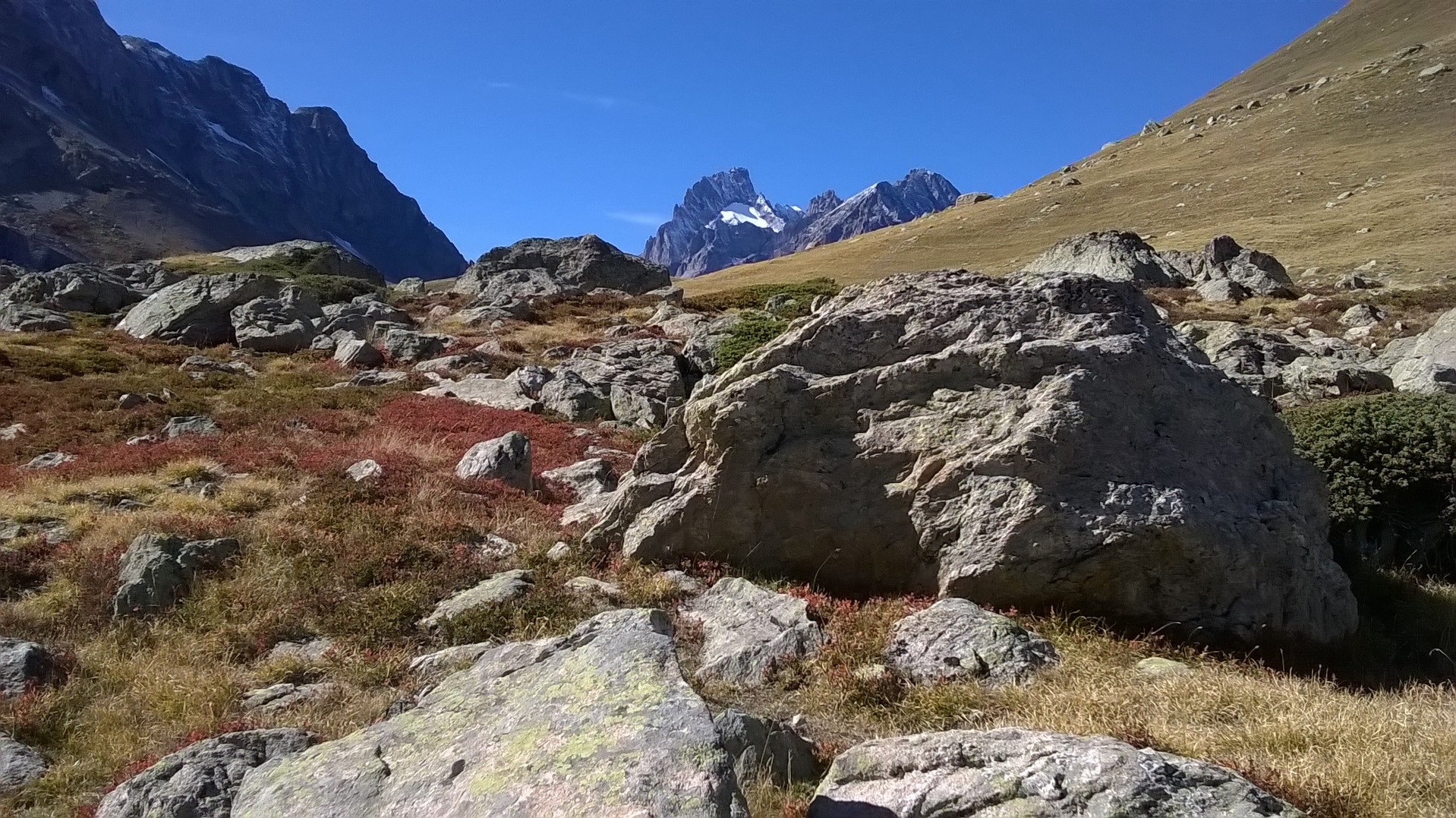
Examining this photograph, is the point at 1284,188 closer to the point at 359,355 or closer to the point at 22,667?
the point at 359,355

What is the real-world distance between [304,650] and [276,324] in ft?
98.0

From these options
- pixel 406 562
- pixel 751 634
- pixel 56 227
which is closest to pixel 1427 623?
pixel 751 634

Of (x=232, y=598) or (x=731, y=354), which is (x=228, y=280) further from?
(x=232, y=598)

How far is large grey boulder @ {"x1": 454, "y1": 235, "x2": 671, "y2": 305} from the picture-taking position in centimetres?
4909

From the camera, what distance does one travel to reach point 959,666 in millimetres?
6586

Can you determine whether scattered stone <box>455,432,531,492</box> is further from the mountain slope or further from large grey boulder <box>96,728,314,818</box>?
the mountain slope

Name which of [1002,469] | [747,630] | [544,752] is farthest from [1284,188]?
[544,752]

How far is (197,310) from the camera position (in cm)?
3416

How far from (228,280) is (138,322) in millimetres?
3858

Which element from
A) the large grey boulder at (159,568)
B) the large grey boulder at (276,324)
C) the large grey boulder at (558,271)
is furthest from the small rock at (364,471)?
the large grey boulder at (558,271)

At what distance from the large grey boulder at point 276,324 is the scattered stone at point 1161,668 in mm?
33011

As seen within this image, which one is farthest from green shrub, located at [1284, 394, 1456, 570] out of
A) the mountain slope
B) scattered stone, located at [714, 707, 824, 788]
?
the mountain slope

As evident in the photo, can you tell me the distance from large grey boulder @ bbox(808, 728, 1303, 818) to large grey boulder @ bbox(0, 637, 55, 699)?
6.91 metres

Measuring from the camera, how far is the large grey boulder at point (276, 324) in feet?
105
